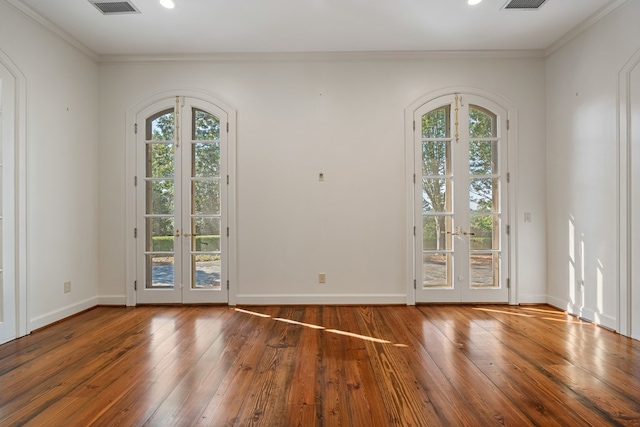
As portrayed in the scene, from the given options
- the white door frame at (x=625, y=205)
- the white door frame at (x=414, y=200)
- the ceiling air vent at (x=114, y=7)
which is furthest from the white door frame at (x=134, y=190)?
the white door frame at (x=625, y=205)

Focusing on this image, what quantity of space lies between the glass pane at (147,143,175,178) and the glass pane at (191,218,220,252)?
723mm

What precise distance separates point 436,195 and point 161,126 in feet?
12.0

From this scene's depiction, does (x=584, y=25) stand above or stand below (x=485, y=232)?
above

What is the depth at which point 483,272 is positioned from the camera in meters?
4.58

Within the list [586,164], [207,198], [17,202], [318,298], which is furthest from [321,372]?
[586,164]

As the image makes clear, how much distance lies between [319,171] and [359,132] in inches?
27.9

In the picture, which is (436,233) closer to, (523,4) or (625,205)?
(625,205)

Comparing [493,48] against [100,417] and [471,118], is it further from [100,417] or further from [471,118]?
[100,417]

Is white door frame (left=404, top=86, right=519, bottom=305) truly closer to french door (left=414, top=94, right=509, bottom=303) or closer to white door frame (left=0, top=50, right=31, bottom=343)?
french door (left=414, top=94, right=509, bottom=303)

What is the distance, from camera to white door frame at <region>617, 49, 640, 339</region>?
3355 mm

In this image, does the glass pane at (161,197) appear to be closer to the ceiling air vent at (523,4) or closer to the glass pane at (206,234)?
the glass pane at (206,234)

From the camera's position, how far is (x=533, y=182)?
4.55m

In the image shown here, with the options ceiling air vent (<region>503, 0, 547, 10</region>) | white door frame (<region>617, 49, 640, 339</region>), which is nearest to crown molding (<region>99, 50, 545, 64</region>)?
ceiling air vent (<region>503, 0, 547, 10</region>)

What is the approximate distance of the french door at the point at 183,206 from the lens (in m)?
4.56
